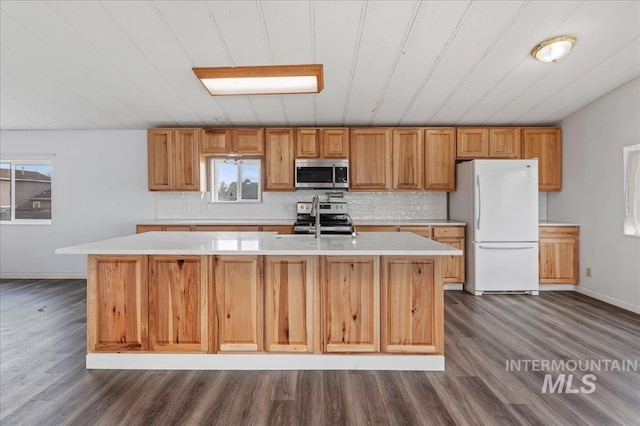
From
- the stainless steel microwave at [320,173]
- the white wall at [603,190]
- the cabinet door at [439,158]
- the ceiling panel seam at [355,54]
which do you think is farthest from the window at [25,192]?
the white wall at [603,190]

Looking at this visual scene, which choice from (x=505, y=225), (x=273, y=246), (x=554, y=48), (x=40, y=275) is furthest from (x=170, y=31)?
(x=40, y=275)

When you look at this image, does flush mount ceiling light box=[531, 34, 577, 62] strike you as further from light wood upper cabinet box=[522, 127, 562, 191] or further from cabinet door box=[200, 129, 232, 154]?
cabinet door box=[200, 129, 232, 154]

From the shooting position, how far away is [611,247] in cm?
386

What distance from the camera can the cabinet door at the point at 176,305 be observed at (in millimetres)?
2314

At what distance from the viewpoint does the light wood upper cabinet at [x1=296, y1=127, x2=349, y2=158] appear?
4699mm

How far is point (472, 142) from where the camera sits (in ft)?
15.5

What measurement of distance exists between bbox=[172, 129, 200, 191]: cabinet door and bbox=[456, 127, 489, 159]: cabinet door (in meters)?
3.80

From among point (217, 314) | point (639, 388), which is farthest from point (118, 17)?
point (639, 388)

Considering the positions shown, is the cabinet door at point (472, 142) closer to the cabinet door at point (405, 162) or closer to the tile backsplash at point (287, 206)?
the cabinet door at point (405, 162)

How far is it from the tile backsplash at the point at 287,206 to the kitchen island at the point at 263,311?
281cm

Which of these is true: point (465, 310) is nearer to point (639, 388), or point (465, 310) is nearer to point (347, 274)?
point (639, 388)

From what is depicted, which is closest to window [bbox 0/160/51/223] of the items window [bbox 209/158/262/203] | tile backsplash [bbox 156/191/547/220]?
tile backsplash [bbox 156/191/547/220]

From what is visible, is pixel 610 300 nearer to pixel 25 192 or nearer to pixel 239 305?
pixel 239 305

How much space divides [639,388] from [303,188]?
12.4ft
